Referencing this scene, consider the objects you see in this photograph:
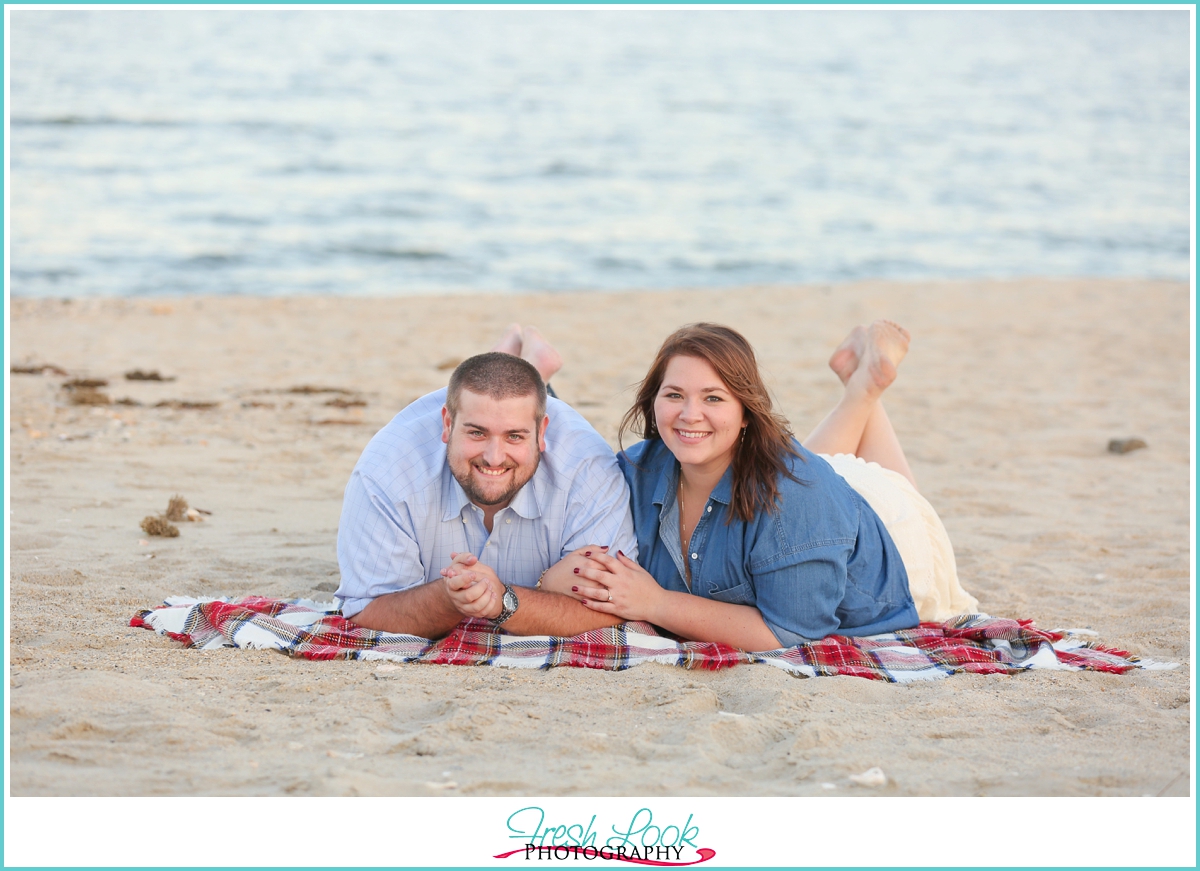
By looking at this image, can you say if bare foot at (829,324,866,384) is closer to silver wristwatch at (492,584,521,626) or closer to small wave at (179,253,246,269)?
silver wristwatch at (492,584,521,626)

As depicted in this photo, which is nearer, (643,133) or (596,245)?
(596,245)

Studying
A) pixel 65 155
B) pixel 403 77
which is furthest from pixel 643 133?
pixel 65 155

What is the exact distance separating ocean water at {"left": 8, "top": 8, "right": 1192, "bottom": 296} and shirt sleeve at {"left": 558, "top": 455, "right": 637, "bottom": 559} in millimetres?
11124

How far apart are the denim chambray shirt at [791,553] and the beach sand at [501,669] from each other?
1.13 feet

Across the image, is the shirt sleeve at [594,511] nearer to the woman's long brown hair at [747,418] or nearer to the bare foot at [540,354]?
the woman's long brown hair at [747,418]

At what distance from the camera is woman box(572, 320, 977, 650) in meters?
3.94

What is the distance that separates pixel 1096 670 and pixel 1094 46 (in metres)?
57.1

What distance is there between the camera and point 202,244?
16422 millimetres

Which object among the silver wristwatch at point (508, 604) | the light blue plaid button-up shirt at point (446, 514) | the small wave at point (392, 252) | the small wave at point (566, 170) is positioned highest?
the small wave at point (566, 170)

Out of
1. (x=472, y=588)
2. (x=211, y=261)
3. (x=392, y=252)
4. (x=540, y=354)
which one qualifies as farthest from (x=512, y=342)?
(x=392, y=252)

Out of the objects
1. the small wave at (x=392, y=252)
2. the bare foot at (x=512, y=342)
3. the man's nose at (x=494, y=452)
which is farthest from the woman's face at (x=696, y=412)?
the small wave at (x=392, y=252)

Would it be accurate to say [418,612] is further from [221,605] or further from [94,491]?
[94,491]

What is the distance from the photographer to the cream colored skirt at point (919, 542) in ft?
14.7

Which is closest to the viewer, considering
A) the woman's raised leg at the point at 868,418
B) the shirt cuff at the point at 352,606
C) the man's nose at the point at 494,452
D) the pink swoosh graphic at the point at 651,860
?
the pink swoosh graphic at the point at 651,860
